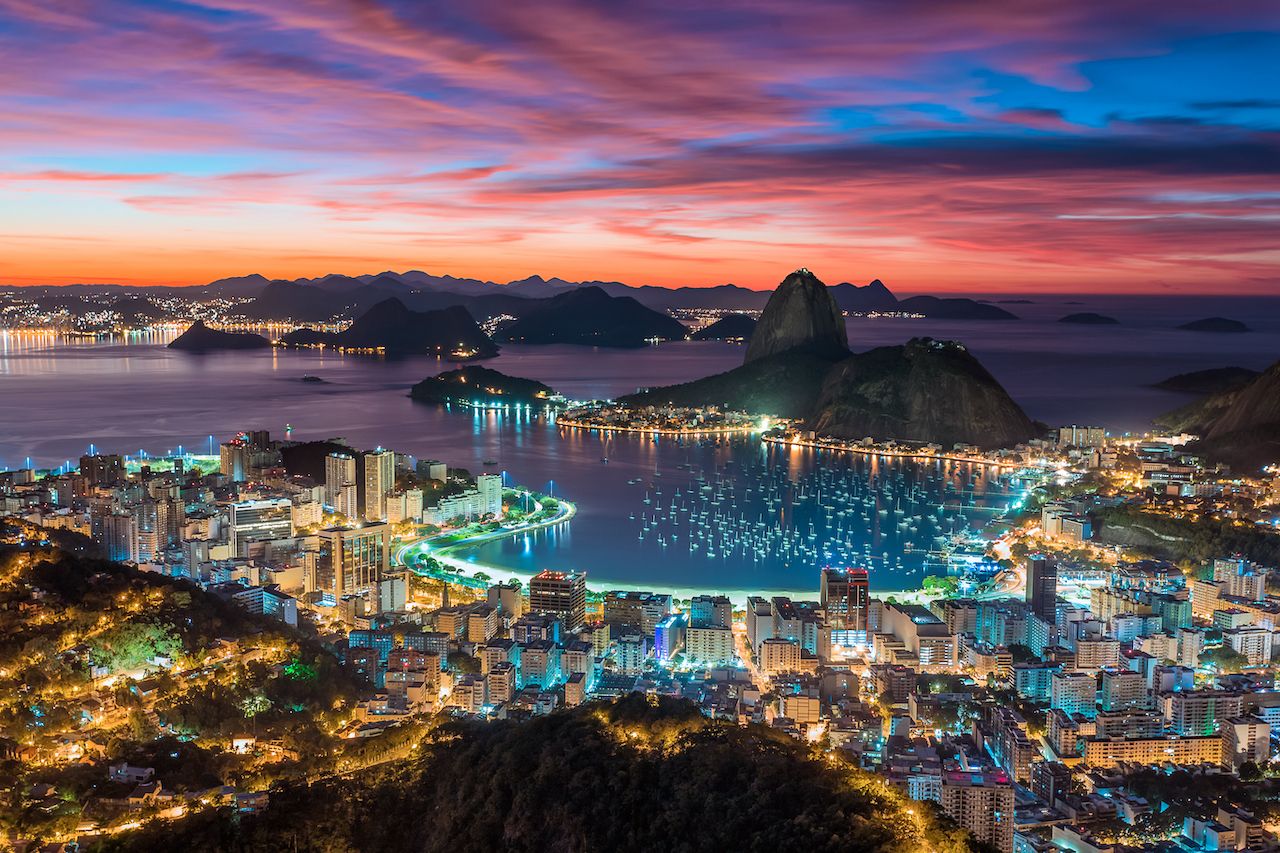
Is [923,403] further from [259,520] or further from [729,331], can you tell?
[729,331]

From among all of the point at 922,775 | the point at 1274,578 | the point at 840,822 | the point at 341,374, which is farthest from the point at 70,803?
the point at 341,374

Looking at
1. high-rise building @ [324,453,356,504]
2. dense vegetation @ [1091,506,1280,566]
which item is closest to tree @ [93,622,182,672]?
high-rise building @ [324,453,356,504]

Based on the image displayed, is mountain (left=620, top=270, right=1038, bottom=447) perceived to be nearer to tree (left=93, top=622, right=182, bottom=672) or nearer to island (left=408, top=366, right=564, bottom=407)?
island (left=408, top=366, right=564, bottom=407)

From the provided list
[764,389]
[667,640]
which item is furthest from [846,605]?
[764,389]

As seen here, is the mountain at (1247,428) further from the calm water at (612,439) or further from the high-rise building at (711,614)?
the high-rise building at (711,614)

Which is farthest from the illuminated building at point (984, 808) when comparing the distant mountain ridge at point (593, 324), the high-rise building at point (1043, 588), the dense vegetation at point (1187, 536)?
the distant mountain ridge at point (593, 324)

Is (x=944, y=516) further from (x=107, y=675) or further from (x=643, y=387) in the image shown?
(x=643, y=387)
